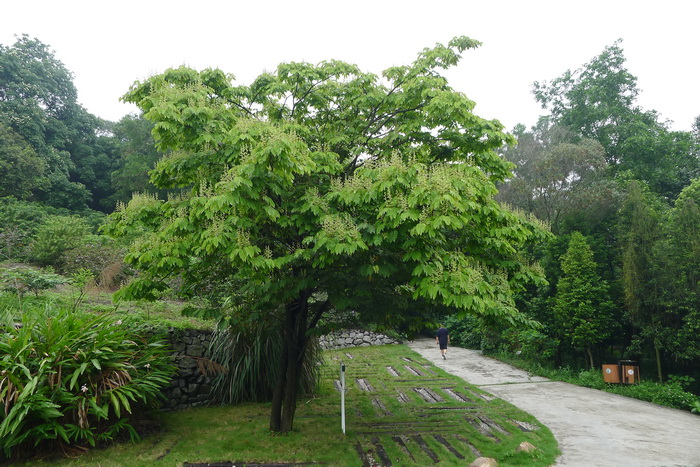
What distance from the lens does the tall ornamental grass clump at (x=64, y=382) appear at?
490 cm

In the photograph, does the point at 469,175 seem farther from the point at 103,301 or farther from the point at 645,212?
the point at 645,212

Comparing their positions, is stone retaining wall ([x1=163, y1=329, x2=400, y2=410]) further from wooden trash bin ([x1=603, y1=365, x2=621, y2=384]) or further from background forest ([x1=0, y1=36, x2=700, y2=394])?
wooden trash bin ([x1=603, y1=365, x2=621, y2=384])

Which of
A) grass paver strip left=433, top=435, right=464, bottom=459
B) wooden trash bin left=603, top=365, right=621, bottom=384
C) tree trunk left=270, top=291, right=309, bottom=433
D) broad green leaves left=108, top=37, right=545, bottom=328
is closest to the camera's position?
broad green leaves left=108, top=37, right=545, bottom=328

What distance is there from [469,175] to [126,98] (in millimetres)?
4941

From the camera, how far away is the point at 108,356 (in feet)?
19.0

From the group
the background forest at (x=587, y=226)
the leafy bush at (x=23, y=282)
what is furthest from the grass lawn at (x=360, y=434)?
the leafy bush at (x=23, y=282)

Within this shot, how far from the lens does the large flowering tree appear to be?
4.31 metres

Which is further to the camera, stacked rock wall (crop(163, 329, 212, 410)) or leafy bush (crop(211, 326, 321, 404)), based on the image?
leafy bush (crop(211, 326, 321, 404))

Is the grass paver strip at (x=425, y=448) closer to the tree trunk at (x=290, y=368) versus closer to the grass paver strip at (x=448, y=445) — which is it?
the grass paver strip at (x=448, y=445)

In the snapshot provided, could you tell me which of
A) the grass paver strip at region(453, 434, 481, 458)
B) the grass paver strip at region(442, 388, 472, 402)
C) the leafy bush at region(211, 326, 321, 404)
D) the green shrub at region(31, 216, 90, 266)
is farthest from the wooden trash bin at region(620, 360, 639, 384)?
the green shrub at region(31, 216, 90, 266)

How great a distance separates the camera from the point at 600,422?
747 cm

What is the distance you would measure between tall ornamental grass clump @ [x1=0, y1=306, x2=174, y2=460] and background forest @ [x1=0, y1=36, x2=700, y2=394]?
5.09 m

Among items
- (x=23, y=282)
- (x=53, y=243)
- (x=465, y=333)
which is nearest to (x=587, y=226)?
(x=465, y=333)

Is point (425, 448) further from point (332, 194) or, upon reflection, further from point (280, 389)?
point (332, 194)
